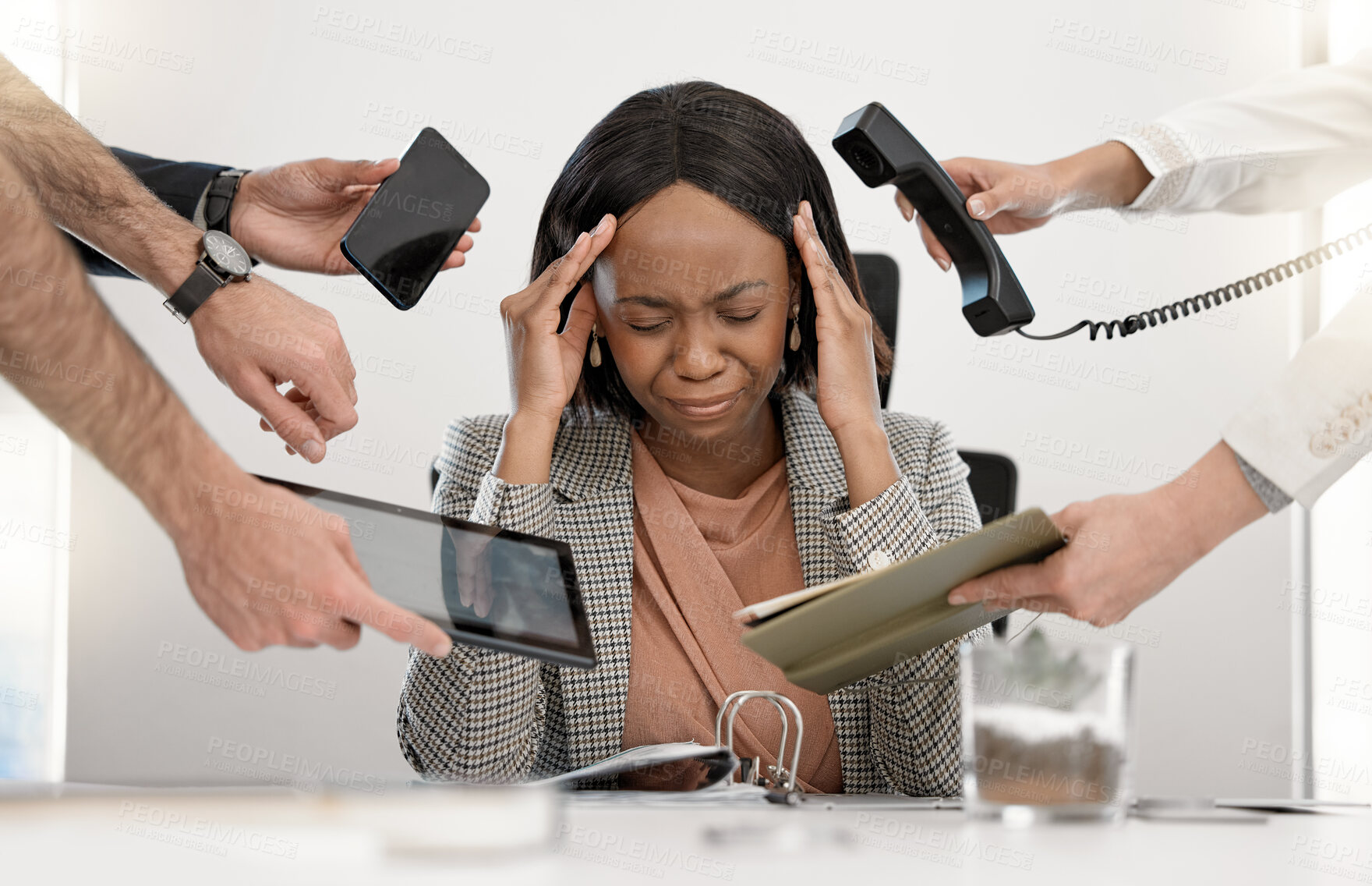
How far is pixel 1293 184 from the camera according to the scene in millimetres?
1351

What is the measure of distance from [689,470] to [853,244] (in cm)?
121

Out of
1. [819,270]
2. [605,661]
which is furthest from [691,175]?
[605,661]

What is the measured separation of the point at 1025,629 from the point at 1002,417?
5.69ft

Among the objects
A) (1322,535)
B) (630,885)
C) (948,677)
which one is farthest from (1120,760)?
(1322,535)

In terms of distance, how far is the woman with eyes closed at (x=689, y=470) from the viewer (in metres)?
1.34

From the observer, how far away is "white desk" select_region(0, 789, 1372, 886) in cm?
58

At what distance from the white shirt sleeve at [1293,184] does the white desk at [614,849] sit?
1.14 feet

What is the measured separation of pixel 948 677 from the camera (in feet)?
4.33

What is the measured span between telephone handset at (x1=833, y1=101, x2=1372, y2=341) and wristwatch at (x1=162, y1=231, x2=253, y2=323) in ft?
2.54

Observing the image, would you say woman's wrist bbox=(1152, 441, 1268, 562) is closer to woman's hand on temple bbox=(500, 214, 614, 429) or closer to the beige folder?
the beige folder

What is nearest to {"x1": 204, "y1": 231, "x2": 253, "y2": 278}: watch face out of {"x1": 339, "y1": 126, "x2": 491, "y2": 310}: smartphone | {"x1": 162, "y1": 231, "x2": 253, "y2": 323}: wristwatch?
{"x1": 162, "y1": 231, "x2": 253, "y2": 323}: wristwatch

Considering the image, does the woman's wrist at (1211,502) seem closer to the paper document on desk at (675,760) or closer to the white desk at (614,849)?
the white desk at (614,849)

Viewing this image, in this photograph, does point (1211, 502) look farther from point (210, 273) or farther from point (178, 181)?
point (178, 181)

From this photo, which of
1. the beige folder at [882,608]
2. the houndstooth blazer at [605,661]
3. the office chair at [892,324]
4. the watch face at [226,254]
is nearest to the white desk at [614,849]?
the beige folder at [882,608]
